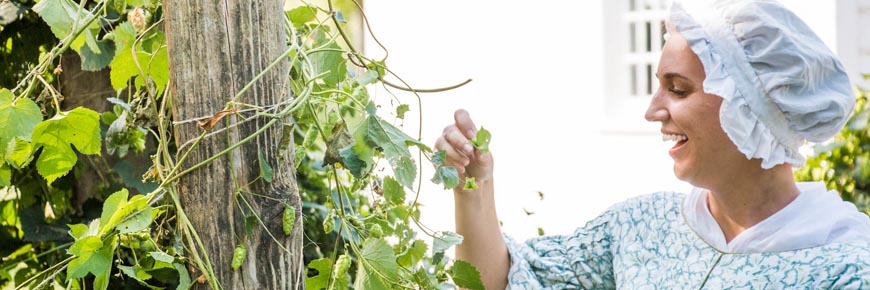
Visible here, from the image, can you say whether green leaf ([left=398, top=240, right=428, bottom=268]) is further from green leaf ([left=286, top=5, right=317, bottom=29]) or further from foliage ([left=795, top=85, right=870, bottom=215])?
foliage ([left=795, top=85, right=870, bottom=215])

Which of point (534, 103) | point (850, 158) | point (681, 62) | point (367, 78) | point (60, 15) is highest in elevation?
point (60, 15)

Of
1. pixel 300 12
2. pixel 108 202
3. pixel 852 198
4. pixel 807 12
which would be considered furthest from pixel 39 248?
pixel 807 12

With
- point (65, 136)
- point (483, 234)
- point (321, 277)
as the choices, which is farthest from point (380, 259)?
point (483, 234)

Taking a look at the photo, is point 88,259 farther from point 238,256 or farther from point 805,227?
point 805,227

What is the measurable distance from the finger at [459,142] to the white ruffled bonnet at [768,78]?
0.45 meters

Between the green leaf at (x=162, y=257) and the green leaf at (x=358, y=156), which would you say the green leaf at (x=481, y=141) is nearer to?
the green leaf at (x=358, y=156)

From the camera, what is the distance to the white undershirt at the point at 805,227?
202 centimetres

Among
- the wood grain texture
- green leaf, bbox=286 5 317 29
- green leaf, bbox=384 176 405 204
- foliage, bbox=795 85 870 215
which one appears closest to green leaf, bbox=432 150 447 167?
green leaf, bbox=384 176 405 204

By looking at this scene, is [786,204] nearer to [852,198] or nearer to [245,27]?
[245,27]

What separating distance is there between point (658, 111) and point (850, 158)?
8.17 feet

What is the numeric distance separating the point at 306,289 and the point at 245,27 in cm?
41

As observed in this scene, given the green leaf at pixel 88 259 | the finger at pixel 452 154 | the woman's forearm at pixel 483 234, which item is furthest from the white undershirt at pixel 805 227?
the green leaf at pixel 88 259

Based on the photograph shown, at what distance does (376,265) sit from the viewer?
1531 mm

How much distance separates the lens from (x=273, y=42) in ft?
4.78
